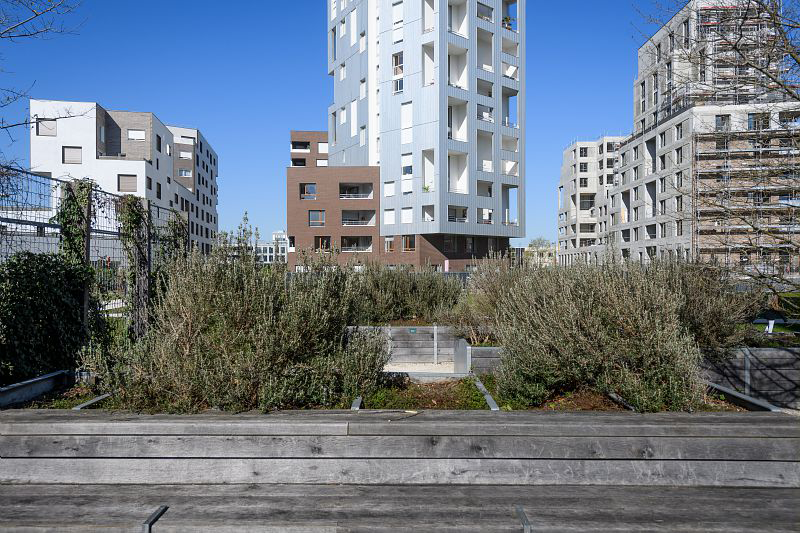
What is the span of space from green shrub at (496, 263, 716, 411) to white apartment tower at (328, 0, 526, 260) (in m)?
35.5

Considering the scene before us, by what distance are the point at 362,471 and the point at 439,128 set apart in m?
38.5

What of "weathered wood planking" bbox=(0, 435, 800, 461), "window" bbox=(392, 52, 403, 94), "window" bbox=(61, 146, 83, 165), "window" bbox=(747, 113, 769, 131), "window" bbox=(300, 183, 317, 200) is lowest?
"weathered wood planking" bbox=(0, 435, 800, 461)

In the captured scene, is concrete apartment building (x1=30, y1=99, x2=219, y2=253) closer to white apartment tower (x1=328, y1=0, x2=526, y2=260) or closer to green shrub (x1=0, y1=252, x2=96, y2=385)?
white apartment tower (x1=328, y1=0, x2=526, y2=260)

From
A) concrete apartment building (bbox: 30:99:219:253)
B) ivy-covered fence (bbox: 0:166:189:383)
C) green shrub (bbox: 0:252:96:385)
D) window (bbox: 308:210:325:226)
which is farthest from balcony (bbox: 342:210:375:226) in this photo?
Result: green shrub (bbox: 0:252:96:385)

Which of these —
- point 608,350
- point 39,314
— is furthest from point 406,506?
point 39,314

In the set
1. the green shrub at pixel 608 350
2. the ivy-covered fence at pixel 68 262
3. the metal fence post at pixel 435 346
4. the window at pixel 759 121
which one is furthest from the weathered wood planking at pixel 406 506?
the metal fence post at pixel 435 346

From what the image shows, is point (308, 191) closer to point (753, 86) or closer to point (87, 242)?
point (87, 242)

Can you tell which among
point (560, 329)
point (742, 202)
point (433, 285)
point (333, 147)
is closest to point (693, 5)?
point (742, 202)

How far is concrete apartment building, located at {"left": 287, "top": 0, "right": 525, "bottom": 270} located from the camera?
40938mm

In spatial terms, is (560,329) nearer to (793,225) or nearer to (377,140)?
(793,225)

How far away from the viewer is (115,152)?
168 feet

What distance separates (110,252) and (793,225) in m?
9.97

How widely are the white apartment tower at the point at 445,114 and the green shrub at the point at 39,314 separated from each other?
1358 inches

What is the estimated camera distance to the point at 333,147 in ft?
176
